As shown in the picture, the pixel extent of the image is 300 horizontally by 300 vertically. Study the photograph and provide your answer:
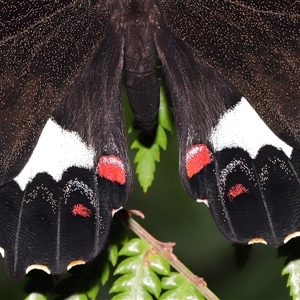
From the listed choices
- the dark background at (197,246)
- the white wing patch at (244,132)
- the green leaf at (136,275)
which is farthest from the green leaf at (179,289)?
the dark background at (197,246)

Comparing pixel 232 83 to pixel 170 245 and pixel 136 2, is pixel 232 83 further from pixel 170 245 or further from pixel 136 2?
pixel 170 245

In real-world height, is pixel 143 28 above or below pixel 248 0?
below

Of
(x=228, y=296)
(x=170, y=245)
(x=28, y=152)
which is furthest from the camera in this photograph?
(x=228, y=296)

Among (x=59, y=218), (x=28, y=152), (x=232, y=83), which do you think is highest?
(x=232, y=83)

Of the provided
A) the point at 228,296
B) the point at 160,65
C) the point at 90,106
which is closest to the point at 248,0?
the point at 160,65

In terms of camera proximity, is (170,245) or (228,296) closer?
(170,245)

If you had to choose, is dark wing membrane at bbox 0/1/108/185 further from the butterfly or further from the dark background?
the dark background

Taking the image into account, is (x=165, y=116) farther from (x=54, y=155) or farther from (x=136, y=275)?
(x=136, y=275)

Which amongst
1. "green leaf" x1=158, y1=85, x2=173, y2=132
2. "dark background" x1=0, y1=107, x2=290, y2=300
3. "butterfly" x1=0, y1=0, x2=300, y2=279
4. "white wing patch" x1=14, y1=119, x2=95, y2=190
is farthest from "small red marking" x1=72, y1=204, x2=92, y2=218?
"dark background" x1=0, y1=107, x2=290, y2=300

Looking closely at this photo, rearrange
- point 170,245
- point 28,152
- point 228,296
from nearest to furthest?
point 28,152 < point 170,245 < point 228,296

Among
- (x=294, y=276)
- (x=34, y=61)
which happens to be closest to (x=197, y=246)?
(x=294, y=276)
